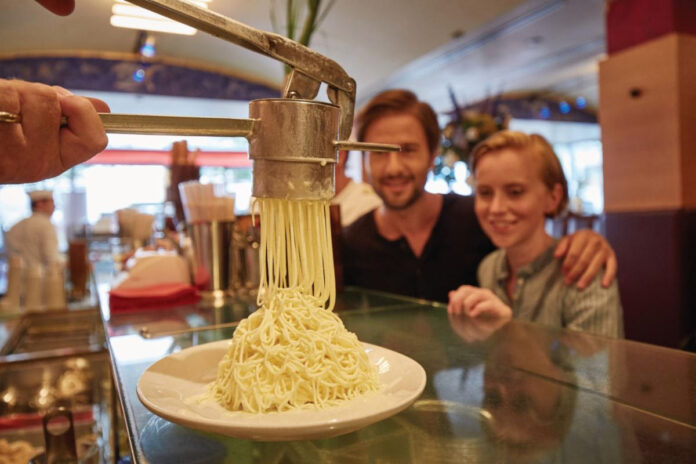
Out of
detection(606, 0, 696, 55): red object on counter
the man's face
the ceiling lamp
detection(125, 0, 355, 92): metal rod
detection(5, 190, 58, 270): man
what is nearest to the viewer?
detection(125, 0, 355, 92): metal rod

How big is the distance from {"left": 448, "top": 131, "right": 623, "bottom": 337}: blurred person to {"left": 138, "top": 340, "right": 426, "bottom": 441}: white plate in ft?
3.54

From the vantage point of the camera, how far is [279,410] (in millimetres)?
686

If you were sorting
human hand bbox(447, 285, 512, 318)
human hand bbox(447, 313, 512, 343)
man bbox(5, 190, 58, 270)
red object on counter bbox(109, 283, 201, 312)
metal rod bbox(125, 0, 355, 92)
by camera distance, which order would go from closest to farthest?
metal rod bbox(125, 0, 355, 92) → human hand bbox(447, 313, 512, 343) → human hand bbox(447, 285, 512, 318) → red object on counter bbox(109, 283, 201, 312) → man bbox(5, 190, 58, 270)

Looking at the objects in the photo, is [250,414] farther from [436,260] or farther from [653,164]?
[653,164]

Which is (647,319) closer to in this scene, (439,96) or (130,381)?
(130,381)

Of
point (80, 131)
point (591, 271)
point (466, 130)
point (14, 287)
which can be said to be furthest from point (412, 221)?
point (14, 287)

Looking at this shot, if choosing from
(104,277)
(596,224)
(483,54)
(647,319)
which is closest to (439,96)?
(483,54)

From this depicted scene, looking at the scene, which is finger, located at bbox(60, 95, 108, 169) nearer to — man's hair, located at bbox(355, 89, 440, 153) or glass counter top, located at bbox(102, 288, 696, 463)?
glass counter top, located at bbox(102, 288, 696, 463)

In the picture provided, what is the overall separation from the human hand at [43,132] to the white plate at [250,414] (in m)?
0.31

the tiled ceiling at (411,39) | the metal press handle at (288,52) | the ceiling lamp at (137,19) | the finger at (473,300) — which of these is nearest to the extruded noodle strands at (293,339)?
the metal press handle at (288,52)

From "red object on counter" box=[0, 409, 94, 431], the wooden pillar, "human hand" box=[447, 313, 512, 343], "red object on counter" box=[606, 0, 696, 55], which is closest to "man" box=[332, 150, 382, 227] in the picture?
the wooden pillar

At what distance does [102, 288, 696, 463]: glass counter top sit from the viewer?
544mm

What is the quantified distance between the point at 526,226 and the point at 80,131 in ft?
5.34

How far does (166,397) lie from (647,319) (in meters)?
3.42
